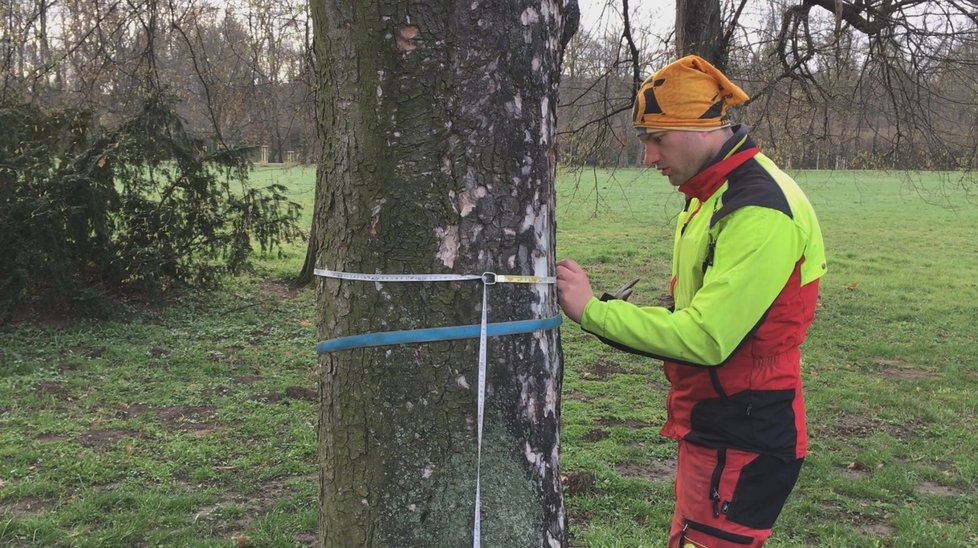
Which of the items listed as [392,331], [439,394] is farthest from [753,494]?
[392,331]

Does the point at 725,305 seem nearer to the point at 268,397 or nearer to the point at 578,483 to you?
the point at 578,483

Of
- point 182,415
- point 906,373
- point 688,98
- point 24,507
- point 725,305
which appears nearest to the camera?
point 725,305

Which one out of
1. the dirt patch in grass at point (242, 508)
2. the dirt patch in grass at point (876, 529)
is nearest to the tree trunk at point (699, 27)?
the dirt patch in grass at point (876, 529)

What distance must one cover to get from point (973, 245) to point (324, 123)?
1897cm

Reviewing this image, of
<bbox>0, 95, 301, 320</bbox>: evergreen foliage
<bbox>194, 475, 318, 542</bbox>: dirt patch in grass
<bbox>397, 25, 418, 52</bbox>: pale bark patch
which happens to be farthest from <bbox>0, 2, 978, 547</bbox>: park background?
<bbox>397, 25, 418, 52</bbox>: pale bark patch

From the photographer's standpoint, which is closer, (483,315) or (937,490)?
(483,315)

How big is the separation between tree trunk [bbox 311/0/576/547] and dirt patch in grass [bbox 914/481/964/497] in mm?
3814

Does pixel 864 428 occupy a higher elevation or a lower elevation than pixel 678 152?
lower

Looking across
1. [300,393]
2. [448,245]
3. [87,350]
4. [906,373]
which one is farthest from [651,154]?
[87,350]

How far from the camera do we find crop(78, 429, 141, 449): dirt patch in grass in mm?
4930

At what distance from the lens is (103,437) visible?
199 inches

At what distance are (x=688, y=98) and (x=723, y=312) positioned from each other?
655mm

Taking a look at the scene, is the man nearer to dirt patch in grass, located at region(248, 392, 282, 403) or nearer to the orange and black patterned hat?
the orange and black patterned hat

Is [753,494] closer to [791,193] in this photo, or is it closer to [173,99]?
[791,193]
